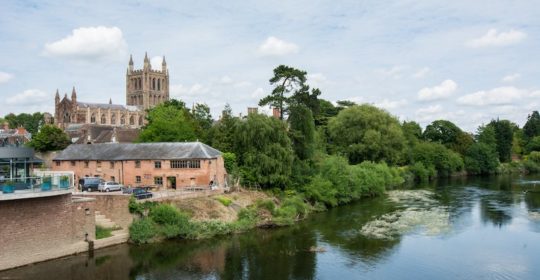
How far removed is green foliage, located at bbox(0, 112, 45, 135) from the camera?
157625 millimetres

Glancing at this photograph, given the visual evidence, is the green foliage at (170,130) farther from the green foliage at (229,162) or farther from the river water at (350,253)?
the river water at (350,253)

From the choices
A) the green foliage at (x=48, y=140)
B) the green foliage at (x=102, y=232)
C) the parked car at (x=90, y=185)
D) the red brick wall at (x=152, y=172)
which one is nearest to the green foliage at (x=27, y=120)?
the green foliage at (x=48, y=140)

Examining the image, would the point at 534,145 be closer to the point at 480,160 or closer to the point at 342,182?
the point at 480,160

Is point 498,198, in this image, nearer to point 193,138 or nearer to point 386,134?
point 386,134

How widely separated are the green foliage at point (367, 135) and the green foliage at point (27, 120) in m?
111

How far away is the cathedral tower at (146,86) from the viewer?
158375mm

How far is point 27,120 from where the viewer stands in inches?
6398

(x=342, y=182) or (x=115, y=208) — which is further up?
(x=342, y=182)

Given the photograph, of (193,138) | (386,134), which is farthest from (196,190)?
(386,134)

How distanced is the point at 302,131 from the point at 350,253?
990 inches

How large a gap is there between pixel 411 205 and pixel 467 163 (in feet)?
176

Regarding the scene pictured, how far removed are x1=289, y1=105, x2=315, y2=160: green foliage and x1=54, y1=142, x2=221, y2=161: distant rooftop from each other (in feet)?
34.6

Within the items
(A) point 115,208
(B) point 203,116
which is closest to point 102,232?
(A) point 115,208

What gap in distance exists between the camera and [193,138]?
6512 centimetres
